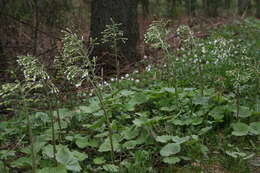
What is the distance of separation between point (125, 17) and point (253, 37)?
3081 millimetres

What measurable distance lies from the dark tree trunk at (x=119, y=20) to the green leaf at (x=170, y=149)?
419 cm

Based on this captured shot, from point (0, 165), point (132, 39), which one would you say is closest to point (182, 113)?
point (0, 165)

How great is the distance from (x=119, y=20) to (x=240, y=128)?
171 inches

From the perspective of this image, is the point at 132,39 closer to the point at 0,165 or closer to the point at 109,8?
the point at 109,8

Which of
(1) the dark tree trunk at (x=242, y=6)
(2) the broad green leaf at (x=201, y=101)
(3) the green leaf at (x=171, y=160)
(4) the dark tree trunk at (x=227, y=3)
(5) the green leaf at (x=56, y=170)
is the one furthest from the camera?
(1) the dark tree trunk at (x=242, y=6)

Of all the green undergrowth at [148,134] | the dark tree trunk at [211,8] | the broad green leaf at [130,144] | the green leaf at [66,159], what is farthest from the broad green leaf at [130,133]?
the dark tree trunk at [211,8]

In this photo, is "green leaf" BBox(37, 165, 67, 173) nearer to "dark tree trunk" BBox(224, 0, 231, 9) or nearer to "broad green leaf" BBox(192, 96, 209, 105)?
"broad green leaf" BBox(192, 96, 209, 105)

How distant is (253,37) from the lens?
27.3ft

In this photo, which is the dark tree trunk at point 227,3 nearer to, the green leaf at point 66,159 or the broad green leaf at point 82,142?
the broad green leaf at point 82,142

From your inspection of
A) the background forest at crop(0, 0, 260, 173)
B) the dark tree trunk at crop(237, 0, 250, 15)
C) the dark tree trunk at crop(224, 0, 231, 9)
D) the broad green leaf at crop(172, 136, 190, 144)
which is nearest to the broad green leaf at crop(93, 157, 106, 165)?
the background forest at crop(0, 0, 260, 173)

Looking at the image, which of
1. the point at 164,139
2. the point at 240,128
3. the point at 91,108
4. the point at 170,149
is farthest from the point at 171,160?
the point at 91,108

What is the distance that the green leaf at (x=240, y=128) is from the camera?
3172 mm

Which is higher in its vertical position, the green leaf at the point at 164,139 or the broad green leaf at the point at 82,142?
the green leaf at the point at 164,139

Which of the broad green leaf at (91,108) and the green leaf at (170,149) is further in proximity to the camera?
the broad green leaf at (91,108)
